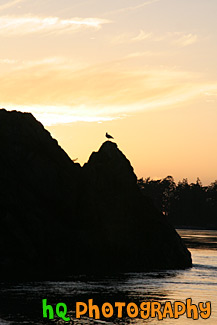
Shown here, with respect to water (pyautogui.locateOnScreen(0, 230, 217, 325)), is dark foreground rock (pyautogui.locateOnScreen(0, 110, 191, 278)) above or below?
above

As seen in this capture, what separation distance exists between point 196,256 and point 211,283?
3295cm

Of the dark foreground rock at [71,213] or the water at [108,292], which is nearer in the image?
the water at [108,292]

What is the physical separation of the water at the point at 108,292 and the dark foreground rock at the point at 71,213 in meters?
5.87

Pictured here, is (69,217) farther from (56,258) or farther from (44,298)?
(44,298)

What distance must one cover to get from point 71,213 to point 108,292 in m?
25.6

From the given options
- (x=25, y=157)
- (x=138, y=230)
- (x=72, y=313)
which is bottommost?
(x=72, y=313)

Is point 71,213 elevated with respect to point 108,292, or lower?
elevated

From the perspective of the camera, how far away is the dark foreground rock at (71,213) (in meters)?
79.2

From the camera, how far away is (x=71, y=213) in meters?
89.2

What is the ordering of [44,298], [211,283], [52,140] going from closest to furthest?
1. [44,298]
2. [211,283]
3. [52,140]

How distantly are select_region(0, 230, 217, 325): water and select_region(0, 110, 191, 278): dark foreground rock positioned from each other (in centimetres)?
587

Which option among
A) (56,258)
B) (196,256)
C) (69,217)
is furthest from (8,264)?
(196,256)

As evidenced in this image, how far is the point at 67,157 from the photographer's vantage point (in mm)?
95688

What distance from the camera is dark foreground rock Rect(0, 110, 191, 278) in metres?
79.2
